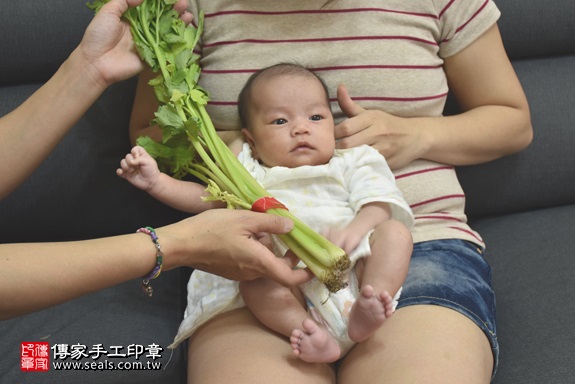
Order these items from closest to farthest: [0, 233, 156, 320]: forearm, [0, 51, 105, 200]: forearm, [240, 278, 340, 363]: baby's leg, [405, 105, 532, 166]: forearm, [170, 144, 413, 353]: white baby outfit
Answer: [0, 233, 156, 320]: forearm < [240, 278, 340, 363]: baby's leg < [170, 144, 413, 353]: white baby outfit < [0, 51, 105, 200]: forearm < [405, 105, 532, 166]: forearm

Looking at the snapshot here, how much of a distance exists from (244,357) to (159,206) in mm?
705

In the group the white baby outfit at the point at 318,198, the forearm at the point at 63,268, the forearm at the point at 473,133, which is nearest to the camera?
the forearm at the point at 63,268

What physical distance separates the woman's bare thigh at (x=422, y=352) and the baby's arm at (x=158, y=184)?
0.46m

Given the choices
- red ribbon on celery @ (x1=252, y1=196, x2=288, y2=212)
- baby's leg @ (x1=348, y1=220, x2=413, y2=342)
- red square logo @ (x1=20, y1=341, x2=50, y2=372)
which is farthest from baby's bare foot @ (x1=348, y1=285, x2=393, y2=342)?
red square logo @ (x1=20, y1=341, x2=50, y2=372)

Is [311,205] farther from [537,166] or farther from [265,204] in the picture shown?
[537,166]

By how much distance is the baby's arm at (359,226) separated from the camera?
4.23 ft

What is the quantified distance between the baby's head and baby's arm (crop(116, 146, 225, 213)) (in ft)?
0.56

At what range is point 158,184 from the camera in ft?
4.66

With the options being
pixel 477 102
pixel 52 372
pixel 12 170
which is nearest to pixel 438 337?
pixel 477 102

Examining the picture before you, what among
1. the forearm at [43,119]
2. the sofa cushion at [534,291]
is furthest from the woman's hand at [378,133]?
the forearm at [43,119]

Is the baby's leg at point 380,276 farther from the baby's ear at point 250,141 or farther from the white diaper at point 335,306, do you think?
the baby's ear at point 250,141

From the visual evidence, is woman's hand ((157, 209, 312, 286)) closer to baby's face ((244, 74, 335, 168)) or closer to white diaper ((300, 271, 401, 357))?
white diaper ((300, 271, 401, 357))

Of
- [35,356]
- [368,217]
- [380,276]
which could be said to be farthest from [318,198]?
[35,356]

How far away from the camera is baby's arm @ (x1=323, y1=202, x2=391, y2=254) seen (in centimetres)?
129
